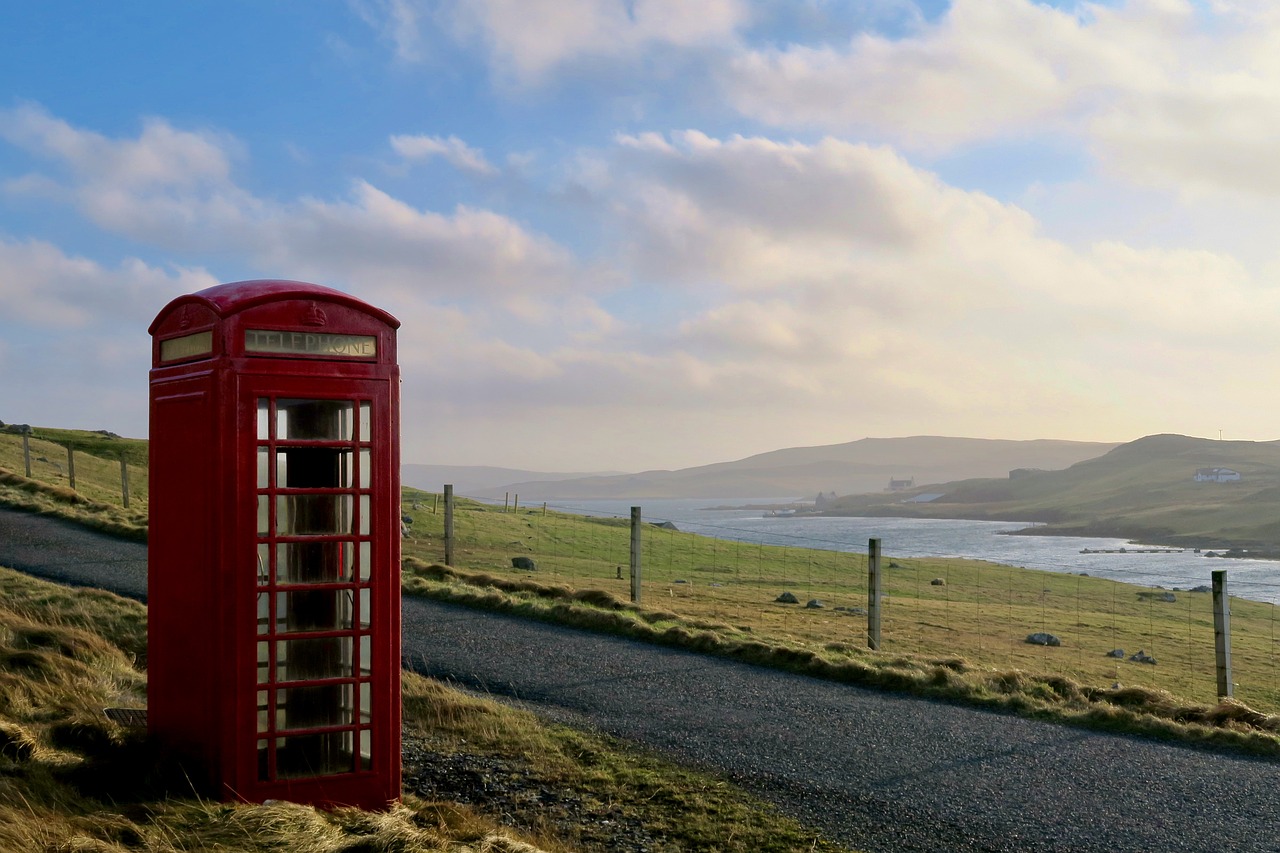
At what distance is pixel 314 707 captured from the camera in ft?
→ 19.2

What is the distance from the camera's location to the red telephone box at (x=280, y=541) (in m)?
5.33

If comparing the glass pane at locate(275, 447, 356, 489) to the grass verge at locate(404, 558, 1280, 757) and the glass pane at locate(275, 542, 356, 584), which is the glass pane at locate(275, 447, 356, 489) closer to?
the glass pane at locate(275, 542, 356, 584)

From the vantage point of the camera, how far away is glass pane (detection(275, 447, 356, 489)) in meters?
5.70

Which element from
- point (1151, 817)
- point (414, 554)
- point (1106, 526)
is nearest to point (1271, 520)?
point (1106, 526)

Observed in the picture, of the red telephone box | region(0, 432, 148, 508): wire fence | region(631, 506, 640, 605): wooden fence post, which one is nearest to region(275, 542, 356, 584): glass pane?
the red telephone box

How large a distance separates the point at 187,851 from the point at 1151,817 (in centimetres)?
600

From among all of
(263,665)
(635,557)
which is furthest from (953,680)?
(263,665)

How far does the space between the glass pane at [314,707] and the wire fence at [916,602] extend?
8103mm

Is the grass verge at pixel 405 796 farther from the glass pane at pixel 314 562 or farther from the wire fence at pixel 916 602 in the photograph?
the wire fence at pixel 916 602

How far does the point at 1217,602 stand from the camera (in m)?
11.3

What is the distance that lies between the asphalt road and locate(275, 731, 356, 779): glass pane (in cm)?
282

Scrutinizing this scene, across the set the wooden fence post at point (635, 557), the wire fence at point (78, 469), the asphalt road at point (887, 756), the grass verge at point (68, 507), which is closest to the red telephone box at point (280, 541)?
the asphalt road at point (887, 756)

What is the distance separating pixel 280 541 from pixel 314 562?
0.37 m

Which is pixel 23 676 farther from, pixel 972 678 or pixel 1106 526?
pixel 1106 526
